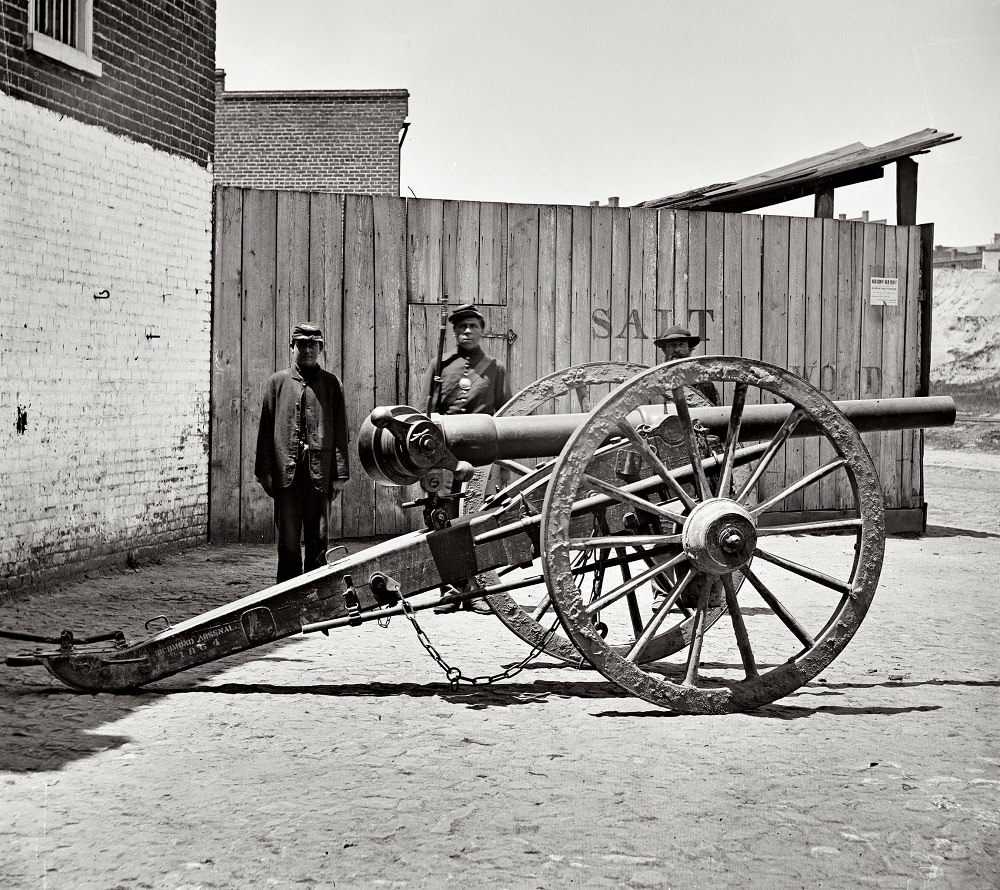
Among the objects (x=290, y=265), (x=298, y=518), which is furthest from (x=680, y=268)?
(x=298, y=518)

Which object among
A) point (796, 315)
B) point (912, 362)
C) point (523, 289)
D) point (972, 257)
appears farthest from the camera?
point (972, 257)

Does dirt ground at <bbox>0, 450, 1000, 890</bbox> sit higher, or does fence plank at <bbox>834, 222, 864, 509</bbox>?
fence plank at <bbox>834, 222, 864, 509</bbox>

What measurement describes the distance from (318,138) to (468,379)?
62.1ft

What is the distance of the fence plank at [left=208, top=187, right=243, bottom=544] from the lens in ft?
31.3

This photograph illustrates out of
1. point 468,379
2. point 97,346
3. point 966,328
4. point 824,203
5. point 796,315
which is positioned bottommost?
point 468,379

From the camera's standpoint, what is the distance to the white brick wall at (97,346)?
7473 millimetres

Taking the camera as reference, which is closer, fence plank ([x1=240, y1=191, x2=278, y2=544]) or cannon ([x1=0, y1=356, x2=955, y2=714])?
cannon ([x1=0, y1=356, x2=955, y2=714])

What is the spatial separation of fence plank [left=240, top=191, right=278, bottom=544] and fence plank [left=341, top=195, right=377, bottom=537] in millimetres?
604

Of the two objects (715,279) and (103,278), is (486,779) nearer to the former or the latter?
(103,278)

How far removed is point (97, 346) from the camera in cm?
825

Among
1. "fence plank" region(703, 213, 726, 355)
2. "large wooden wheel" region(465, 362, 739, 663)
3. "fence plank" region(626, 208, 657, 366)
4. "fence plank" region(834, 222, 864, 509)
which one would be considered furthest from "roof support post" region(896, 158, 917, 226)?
"large wooden wheel" region(465, 362, 739, 663)

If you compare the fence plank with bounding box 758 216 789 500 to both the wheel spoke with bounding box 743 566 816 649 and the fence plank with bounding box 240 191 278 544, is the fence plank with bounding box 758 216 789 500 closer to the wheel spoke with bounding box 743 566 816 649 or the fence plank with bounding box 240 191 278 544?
the fence plank with bounding box 240 191 278 544

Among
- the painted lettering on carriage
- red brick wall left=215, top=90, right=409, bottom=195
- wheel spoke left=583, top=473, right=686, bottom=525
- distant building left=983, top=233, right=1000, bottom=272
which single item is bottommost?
the painted lettering on carriage

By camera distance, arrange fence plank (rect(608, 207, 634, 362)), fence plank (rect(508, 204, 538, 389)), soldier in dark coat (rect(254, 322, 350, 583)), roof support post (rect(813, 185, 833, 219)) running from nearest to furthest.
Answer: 1. soldier in dark coat (rect(254, 322, 350, 583))
2. fence plank (rect(508, 204, 538, 389))
3. fence plank (rect(608, 207, 634, 362))
4. roof support post (rect(813, 185, 833, 219))
